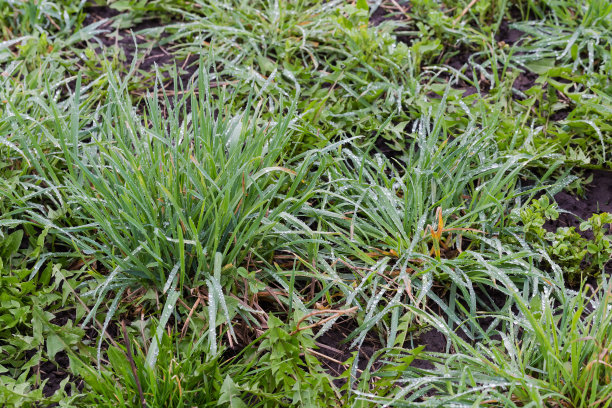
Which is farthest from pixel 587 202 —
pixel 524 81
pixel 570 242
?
pixel 524 81

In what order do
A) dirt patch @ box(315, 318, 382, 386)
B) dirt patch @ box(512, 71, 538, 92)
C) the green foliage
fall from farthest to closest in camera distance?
1. dirt patch @ box(512, 71, 538, 92)
2. the green foliage
3. dirt patch @ box(315, 318, 382, 386)

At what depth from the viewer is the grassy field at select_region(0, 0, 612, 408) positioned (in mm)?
1903

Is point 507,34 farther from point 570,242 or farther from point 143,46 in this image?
point 143,46

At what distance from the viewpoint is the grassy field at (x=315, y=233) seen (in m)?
1.90

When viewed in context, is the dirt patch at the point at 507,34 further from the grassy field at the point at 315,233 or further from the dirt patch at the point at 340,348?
the dirt patch at the point at 340,348

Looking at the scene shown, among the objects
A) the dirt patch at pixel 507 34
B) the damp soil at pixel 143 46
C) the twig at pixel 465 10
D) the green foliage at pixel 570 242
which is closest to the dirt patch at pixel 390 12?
the twig at pixel 465 10

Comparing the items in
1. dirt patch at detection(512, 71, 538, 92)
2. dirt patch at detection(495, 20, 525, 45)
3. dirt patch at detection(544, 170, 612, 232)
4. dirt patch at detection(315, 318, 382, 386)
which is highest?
dirt patch at detection(495, 20, 525, 45)

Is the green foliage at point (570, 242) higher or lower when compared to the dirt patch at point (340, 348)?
higher

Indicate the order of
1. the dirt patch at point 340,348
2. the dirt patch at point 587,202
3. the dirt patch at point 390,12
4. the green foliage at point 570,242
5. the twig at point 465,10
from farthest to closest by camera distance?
the dirt patch at point 390,12 → the twig at point 465,10 → the dirt patch at point 587,202 → the green foliage at point 570,242 → the dirt patch at point 340,348

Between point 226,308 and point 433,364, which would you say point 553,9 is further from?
point 226,308

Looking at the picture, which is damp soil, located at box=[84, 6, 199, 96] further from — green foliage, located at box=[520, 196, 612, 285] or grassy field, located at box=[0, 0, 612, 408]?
green foliage, located at box=[520, 196, 612, 285]

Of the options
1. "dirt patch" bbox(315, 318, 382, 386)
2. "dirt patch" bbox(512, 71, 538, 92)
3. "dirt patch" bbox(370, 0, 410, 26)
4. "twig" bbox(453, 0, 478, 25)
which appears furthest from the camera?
"dirt patch" bbox(370, 0, 410, 26)

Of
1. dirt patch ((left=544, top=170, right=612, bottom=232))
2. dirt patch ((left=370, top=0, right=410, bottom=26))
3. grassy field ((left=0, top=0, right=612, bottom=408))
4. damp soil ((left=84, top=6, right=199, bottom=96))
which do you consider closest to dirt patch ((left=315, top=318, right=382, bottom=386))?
grassy field ((left=0, top=0, right=612, bottom=408))

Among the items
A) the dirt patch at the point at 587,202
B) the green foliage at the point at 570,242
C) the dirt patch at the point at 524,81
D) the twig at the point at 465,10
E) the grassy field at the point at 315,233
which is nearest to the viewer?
the grassy field at the point at 315,233
